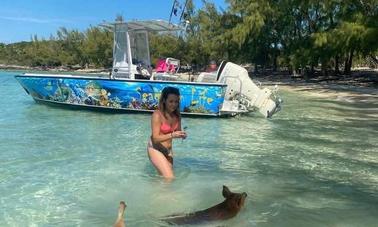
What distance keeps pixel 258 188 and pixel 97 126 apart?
7001 mm

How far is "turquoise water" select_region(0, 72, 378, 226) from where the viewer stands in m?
5.82

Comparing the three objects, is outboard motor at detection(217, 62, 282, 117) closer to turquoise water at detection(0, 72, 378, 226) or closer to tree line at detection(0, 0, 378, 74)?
turquoise water at detection(0, 72, 378, 226)

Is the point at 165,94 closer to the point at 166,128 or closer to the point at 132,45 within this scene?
the point at 166,128

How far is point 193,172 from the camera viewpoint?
7848 millimetres

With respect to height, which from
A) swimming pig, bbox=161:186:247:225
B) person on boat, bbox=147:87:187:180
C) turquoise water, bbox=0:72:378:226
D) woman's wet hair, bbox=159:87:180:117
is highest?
woman's wet hair, bbox=159:87:180:117

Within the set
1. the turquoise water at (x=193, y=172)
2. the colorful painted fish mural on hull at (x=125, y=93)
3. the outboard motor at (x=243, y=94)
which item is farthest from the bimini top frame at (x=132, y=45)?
the outboard motor at (x=243, y=94)

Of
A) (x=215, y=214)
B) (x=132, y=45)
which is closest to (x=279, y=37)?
(x=132, y=45)

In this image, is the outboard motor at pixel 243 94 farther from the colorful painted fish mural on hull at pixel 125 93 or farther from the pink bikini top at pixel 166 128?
the pink bikini top at pixel 166 128

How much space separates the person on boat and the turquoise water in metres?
0.28

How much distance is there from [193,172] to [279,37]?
42.3 meters

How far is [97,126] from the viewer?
13102 millimetres

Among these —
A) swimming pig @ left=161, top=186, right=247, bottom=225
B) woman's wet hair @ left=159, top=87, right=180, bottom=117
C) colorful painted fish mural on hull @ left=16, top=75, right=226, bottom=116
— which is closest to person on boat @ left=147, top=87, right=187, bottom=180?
woman's wet hair @ left=159, top=87, right=180, bottom=117

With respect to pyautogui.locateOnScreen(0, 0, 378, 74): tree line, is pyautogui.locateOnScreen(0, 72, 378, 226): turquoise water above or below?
below

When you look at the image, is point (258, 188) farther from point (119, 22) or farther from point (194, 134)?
point (119, 22)
